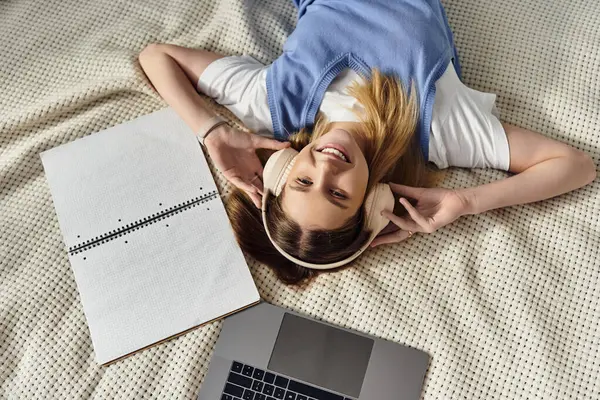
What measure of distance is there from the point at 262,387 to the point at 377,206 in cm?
35

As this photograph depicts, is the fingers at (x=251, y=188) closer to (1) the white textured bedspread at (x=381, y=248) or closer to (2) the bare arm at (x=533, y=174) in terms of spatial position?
(1) the white textured bedspread at (x=381, y=248)

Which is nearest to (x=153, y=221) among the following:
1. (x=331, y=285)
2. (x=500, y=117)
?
(x=331, y=285)

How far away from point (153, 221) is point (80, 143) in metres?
0.21

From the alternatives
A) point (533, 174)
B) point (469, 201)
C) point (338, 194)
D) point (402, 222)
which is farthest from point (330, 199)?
point (533, 174)

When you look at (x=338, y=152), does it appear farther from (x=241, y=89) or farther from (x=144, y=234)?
(x=144, y=234)

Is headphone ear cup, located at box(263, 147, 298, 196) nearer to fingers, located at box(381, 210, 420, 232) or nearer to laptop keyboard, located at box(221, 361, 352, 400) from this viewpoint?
fingers, located at box(381, 210, 420, 232)

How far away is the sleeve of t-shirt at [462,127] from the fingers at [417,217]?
12cm

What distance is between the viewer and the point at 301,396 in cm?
90

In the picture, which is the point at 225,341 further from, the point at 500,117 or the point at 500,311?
the point at 500,117

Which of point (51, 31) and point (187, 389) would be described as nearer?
point (187, 389)

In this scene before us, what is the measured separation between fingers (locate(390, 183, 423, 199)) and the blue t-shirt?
0.21ft

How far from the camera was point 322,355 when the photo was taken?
35.8 inches

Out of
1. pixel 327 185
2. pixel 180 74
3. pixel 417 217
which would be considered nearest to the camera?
pixel 327 185

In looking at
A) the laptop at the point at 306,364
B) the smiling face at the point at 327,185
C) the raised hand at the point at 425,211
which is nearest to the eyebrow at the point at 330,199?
the smiling face at the point at 327,185
